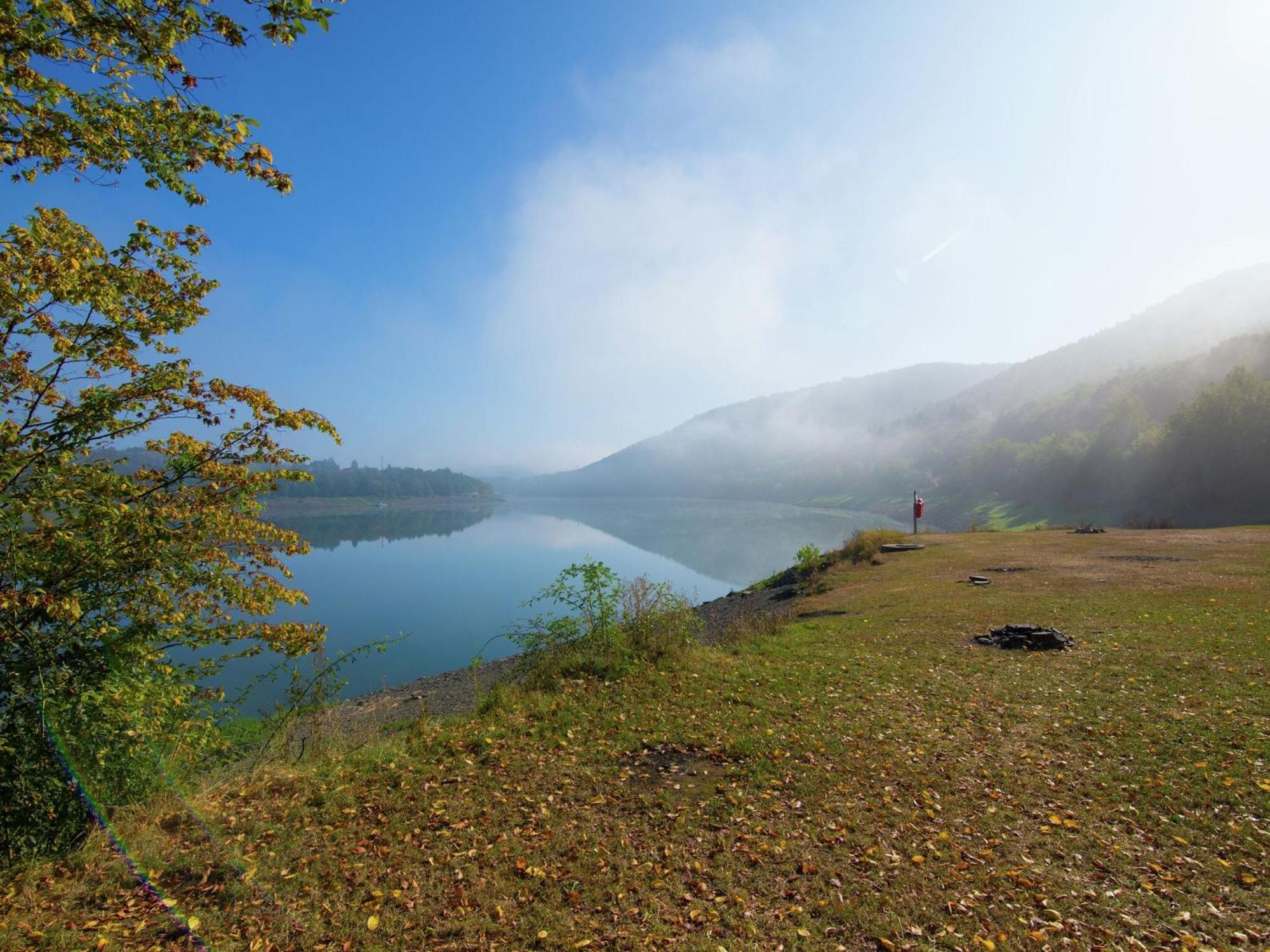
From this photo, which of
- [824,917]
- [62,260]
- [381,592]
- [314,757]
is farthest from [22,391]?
[381,592]

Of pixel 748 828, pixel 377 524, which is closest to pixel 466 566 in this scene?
pixel 748 828

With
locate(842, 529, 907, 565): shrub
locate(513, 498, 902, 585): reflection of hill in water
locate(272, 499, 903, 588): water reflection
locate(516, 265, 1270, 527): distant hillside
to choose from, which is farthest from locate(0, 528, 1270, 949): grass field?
locate(516, 265, 1270, 527): distant hillside

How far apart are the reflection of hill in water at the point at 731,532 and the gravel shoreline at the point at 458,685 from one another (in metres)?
20.2

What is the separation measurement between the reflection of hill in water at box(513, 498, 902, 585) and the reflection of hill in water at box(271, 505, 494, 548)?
92.3 ft

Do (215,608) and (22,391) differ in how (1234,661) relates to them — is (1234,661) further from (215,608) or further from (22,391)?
(22,391)

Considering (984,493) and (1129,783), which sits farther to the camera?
(984,493)

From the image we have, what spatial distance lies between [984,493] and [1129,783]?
A: 392 ft

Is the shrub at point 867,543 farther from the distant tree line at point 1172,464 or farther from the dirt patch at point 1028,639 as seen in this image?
the distant tree line at point 1172,464

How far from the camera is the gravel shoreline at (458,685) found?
1443 centimetres

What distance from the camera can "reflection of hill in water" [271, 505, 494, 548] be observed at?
8919 centimetres

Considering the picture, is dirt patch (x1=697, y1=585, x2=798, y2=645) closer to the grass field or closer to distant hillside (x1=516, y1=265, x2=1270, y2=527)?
the grass field

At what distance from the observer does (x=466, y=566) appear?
54.8 meters

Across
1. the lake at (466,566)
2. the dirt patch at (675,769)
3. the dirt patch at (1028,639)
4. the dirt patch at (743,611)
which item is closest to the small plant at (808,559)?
the dirt patch at (743,611)

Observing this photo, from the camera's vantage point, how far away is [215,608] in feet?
18.5
